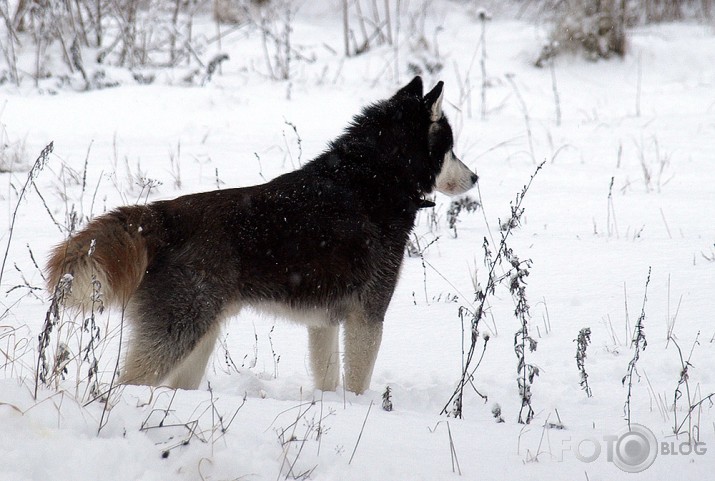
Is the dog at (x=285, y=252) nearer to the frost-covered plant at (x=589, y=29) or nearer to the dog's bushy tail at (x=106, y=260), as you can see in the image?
the dog's bushy tail at (x=106, y=260)

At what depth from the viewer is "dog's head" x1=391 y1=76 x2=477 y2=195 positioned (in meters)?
4.39

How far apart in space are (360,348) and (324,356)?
330 mm

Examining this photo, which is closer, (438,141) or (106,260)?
(106,260)

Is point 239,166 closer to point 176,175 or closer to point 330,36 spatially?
point 176,175

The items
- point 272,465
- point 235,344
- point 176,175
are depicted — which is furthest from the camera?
point 176,175

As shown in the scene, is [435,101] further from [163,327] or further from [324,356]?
[163,327]

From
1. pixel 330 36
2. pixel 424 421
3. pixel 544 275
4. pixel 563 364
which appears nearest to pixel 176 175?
pixel 544 275

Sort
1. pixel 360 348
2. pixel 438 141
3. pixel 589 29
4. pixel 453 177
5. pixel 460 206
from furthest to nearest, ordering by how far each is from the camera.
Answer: pixel 589 29, pixel 460 206, pixel 453 177, pixel 438 141, pixel 360 348

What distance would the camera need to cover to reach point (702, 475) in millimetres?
2643

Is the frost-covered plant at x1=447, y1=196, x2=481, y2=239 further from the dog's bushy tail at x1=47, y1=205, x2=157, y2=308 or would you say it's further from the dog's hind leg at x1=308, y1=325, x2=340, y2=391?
the dog's bushy tail at x1=47, y1=205, x2=157, y2=308

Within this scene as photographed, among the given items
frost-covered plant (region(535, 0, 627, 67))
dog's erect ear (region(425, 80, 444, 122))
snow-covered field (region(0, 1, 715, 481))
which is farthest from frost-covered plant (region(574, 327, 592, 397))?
frost-covered plant (region(535, 0, 627, 67))

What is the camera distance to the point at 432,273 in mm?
6086

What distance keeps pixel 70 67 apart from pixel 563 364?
9006mm

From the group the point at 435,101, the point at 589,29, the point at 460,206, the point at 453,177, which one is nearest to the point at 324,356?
the point at 453,177
